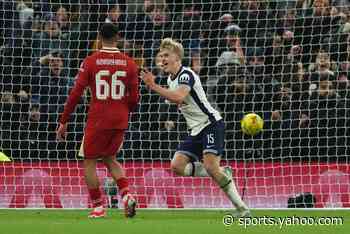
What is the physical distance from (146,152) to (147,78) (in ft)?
17.5

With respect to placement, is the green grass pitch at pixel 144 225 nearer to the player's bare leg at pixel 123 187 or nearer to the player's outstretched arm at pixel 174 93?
the player's bare leg at pixel 123 187

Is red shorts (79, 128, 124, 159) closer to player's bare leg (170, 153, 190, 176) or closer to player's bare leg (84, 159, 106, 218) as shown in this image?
player's bare leg (84, 159, 106, 218)

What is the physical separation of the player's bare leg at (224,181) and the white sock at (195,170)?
289mm

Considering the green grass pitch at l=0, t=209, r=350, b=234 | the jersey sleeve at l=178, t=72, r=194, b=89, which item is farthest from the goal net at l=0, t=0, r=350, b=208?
the jersey sleeve at l=178, t=72, r=194, b=89

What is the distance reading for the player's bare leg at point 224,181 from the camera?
11.3 meters

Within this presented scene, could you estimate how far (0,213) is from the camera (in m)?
12.7

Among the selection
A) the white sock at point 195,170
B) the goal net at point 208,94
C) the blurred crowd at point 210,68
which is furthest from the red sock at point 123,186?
the blurred crowd at point 210,68

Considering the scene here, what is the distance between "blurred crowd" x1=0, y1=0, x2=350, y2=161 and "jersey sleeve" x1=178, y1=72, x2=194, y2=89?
435 centimetres

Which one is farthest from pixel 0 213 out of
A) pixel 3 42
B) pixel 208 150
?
pixel 3 42

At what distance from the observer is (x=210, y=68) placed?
16359mm

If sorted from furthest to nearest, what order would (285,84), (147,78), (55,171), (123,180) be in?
1. (285,84)
2. (55,171)
3. (123,180)
4. (147,78)

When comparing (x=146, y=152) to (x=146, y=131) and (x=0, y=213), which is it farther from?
(x=0, y=213)

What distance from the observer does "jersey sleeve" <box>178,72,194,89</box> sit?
36.6 feet

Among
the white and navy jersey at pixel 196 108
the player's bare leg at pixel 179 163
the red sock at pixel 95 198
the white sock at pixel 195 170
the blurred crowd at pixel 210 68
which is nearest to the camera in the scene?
the red sock at pixel 95 198
